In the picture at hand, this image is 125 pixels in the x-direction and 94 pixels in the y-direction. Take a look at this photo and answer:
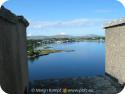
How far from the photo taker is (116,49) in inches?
312

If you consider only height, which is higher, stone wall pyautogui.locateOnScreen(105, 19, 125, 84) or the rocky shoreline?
stone wall pyautogui.locateOnScreen(105, 19, 125, 84)

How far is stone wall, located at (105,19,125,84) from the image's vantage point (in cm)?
707

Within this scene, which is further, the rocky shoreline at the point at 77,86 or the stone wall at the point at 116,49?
the stone wall at the point at 116,49

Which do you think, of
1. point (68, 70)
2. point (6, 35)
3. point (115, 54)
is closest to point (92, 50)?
point (68, 70)

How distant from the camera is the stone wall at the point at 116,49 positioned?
7070 mm

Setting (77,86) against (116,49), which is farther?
(116,49)

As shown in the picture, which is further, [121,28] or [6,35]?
[121,28]

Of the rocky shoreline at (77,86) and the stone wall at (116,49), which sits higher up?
the stone wall at (116,49)

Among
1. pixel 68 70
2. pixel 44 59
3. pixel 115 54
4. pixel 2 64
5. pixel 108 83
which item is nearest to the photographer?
pixel 2 64

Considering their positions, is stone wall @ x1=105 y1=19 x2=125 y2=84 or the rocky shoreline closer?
the rocky shoreline

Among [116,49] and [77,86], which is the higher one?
[116,49]

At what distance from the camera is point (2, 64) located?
4438mm

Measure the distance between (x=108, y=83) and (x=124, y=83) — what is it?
1.05m

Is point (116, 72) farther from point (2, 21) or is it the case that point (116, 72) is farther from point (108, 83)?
point (2, 21)
